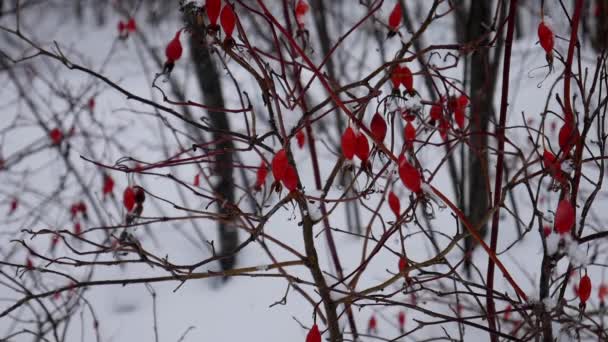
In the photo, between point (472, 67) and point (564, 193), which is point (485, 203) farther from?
point (564, 193)

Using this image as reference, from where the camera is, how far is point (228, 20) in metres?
0.91

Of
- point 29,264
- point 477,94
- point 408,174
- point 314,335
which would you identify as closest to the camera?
point 408,174

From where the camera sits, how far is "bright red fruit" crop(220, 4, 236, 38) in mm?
907

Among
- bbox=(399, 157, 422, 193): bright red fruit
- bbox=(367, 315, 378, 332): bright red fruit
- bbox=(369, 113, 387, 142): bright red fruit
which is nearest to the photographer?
bbox=(399, 157, 422, 193): bright red fruit

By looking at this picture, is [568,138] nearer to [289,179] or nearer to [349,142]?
[349,142]

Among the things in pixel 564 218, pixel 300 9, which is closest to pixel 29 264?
pixel 300 9

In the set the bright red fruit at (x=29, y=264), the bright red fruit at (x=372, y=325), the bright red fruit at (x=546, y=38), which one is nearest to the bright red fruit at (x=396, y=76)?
the bright red fruit at (x=546, y=38)

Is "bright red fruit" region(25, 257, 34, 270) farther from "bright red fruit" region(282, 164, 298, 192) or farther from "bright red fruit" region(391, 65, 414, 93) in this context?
"bright red fruit" region(391, 65, 414, 93)

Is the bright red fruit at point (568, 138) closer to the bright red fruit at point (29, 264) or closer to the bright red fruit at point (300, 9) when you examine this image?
the bright red fruit at point (300, 9)

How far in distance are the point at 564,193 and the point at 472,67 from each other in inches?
62.2

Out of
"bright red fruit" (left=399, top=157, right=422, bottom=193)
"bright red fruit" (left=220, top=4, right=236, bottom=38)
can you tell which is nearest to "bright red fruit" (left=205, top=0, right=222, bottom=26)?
"bright red fruit" (left=220, top=4, right=236, bottom=38)

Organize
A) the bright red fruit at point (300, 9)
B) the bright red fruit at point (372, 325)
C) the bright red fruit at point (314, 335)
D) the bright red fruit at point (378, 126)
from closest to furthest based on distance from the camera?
the bright red fruit at point (378, 126), the bright red fruit at point (314, 335), the bright red fruit at point (300, 9), the bright red fruit at point (372, 325)

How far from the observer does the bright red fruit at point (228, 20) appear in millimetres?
907

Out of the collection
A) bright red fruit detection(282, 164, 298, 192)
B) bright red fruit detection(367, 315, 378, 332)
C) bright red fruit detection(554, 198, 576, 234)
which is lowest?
bright red fruit detection(554, 198, 576, 234)
